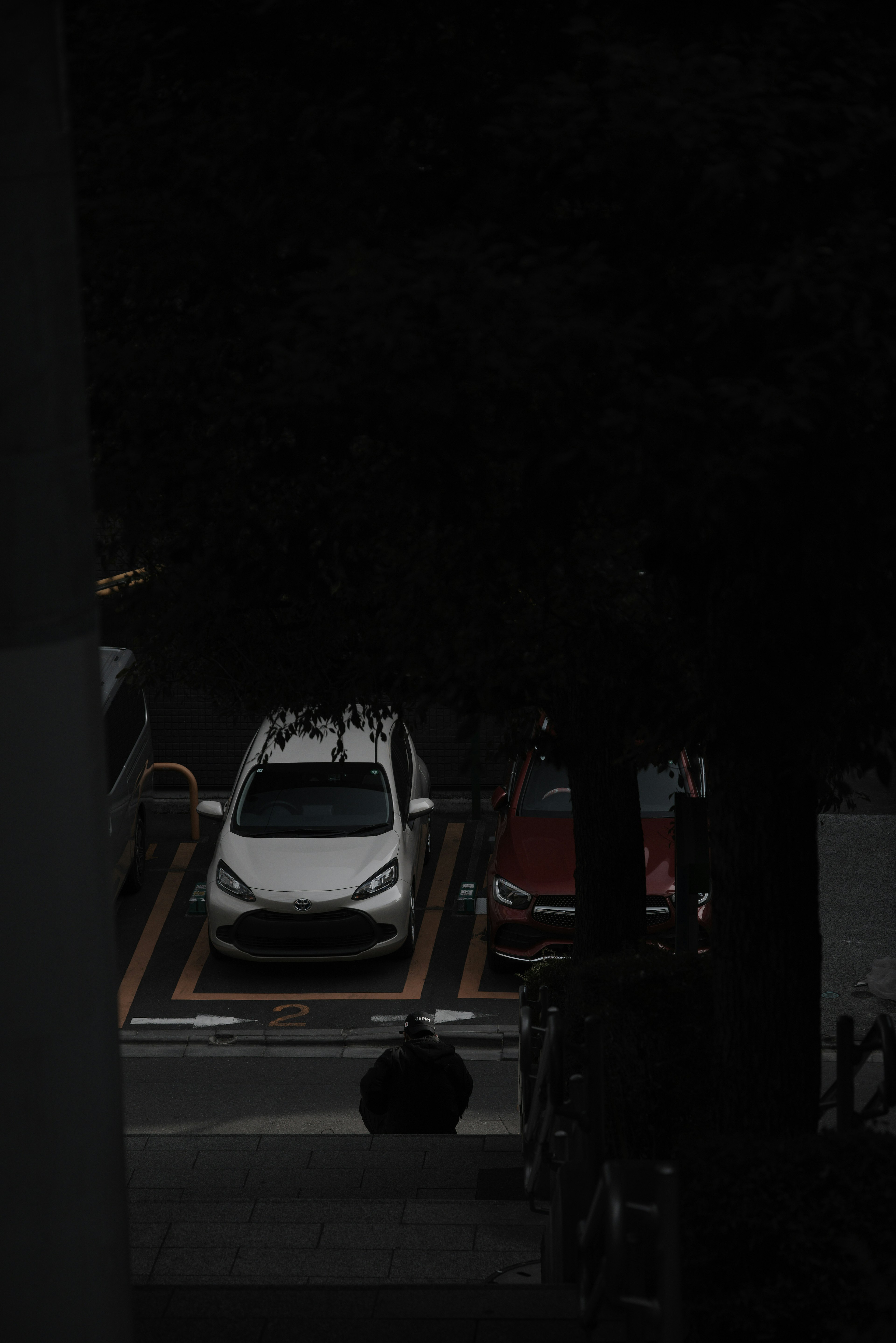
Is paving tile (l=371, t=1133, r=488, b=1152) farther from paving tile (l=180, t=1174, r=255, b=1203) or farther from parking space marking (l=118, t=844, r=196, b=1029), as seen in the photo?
parking space marking (l=118, t=844, r=196, b=1029)

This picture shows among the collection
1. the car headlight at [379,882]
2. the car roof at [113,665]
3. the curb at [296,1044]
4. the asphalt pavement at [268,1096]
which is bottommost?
the asphalt pavement at [268,1096]

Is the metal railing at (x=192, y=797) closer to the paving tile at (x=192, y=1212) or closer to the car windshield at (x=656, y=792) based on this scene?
the car windshield at (x=656, y=792)

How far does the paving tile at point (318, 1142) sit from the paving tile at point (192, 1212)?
59.1 inches

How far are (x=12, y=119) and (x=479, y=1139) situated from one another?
7664mm

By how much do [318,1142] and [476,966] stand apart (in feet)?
14.6

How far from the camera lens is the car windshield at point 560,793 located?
14.4 m

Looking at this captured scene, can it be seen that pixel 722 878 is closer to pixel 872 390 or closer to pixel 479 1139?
pixel 872 390

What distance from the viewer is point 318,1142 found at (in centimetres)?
972

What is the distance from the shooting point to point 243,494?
5918mm

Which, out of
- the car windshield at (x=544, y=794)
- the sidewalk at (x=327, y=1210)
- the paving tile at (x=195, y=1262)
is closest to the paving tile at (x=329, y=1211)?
the sidewalk at (x=327, y=1210)

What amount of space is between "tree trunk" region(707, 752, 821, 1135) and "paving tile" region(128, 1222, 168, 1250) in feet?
9.26

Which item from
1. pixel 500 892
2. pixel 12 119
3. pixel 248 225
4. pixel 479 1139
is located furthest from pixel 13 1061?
pixel 500 892

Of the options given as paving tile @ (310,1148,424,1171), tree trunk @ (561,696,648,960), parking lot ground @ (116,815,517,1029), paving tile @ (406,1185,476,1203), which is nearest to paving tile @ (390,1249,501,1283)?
→ paving tile @ (406,1185,476,1203)

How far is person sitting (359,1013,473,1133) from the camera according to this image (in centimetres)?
929
